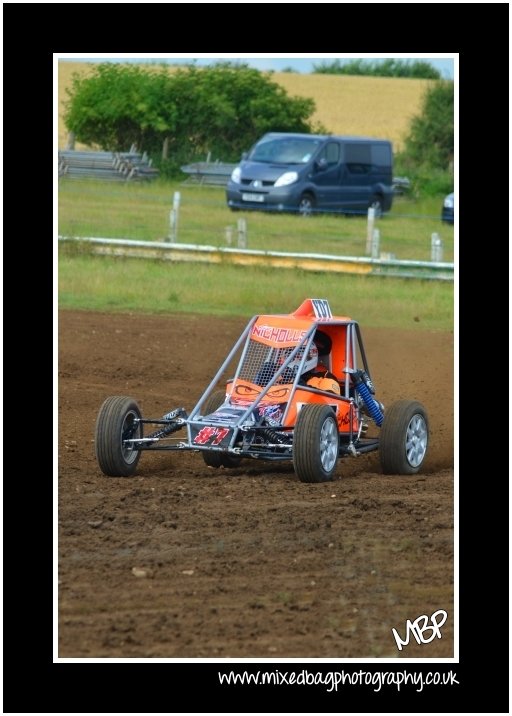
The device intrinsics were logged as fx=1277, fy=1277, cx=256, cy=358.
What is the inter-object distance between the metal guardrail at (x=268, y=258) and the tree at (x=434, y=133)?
384 inches

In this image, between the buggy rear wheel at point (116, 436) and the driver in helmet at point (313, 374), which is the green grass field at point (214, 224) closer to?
the driver in helmet at point (313, 374)

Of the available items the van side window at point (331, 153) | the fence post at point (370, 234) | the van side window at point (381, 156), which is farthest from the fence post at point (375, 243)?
the van side window at point (381, 156)

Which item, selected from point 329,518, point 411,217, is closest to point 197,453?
point 329,518

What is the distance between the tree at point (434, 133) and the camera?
3195 centimetres

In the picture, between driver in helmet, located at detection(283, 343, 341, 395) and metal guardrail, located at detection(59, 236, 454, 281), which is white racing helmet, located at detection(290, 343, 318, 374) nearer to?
driver in helmet, located at detection(283, 343, 341, 395)

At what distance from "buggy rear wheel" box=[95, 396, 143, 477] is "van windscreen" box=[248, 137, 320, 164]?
18749mm

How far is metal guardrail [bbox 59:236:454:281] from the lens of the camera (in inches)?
896

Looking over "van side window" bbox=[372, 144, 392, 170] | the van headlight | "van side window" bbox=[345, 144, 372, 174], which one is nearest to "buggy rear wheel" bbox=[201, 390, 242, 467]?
the van headlight

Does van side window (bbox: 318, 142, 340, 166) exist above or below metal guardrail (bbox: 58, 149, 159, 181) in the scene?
above

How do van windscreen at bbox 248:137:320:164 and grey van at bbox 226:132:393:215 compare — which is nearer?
grey van at bbox 226:132:393:215

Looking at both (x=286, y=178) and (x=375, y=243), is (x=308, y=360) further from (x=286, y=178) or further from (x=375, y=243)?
(x=286, y=178)

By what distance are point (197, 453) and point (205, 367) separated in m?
4.03

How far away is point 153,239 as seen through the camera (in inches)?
996

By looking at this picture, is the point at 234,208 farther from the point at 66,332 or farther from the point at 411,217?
the point at 66,332
